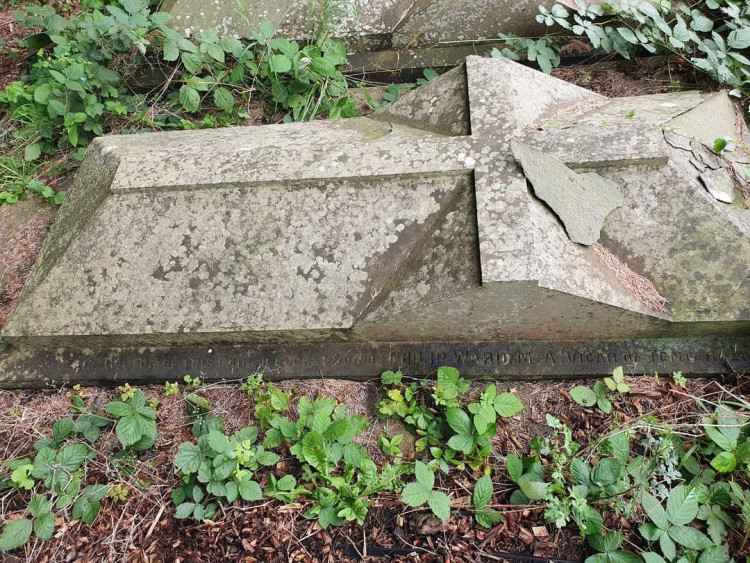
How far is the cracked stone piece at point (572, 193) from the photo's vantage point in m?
2.10

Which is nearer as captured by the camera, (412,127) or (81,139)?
(412,127)

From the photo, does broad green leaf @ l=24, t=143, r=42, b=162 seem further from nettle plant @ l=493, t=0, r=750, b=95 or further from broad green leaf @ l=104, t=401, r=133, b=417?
nettle plant @ l=493, t=0, r=750, b=95

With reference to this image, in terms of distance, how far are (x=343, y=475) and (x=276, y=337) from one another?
675 mm

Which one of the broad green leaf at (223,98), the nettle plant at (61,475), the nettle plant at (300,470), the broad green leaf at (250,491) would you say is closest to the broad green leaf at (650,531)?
the nettle plant at (300,470)

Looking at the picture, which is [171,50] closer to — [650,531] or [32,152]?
[32,152]

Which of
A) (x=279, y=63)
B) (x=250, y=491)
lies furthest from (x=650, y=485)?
(x=279, y=63)

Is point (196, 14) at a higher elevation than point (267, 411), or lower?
higher

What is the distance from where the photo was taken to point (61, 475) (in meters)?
2.29

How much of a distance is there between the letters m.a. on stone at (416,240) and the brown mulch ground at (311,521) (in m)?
0.19

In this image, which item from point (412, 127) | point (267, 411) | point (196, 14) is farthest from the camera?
point (196, 14)

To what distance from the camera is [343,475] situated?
86.9 inches

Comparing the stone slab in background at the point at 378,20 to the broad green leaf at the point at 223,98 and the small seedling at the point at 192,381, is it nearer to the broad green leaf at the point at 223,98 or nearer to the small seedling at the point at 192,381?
the broad green leaf at the point at 223,98

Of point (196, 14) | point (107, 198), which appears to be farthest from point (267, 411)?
point (196, 14)

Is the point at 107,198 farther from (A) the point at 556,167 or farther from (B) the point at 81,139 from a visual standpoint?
(A) the point at 556,167
